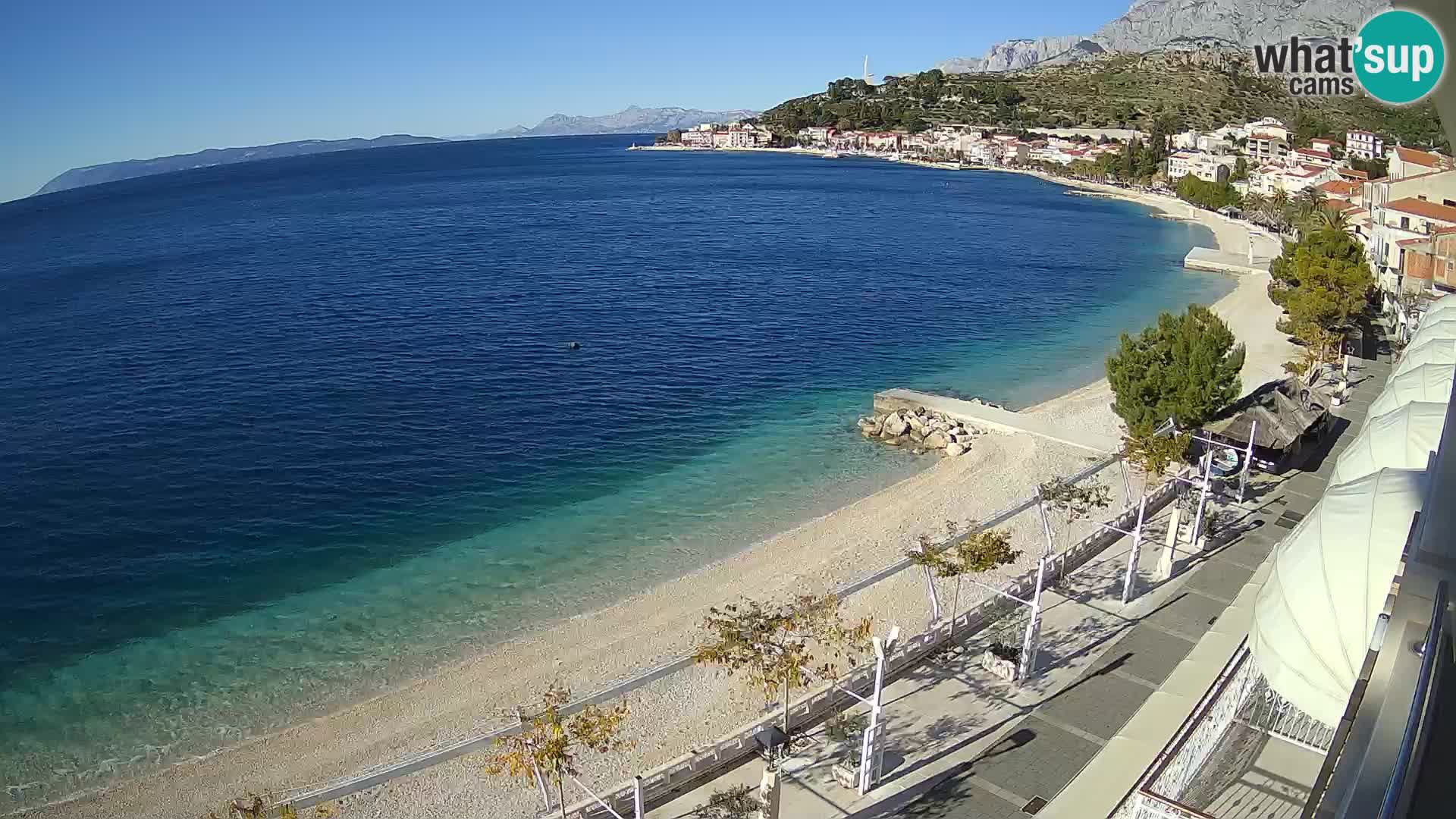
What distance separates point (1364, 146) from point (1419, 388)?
109048mm

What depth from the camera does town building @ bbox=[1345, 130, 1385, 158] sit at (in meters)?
97.1

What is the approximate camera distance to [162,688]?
17875 mm

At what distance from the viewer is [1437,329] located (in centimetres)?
1638

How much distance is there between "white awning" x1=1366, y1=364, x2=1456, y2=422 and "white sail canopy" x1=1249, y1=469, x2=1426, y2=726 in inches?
183

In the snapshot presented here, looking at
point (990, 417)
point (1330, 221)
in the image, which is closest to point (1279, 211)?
point (1330, 221)

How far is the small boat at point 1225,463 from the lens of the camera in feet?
74.0

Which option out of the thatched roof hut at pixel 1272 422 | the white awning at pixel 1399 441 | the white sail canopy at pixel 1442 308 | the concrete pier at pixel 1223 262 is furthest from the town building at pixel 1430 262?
the white awning at pixel 1399 441

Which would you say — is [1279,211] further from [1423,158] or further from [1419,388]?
[1419,388]

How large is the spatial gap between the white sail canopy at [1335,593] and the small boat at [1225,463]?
560 inches

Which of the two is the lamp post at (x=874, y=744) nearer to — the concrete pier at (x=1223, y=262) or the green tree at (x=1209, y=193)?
the concrete pier at (x=1223, y=262)

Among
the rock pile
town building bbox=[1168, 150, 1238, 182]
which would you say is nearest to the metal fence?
the rock pile

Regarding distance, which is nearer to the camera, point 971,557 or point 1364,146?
point 971,557

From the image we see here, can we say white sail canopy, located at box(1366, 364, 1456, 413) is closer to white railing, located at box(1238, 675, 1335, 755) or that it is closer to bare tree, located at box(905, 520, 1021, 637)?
white railing, located at box(1238, 675, 1335, 755)

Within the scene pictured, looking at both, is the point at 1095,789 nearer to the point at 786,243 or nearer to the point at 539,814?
the point at 539,814
